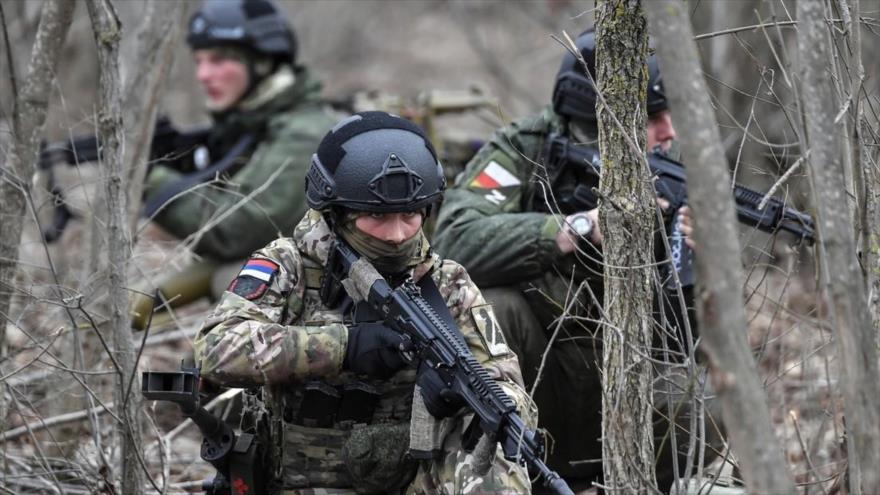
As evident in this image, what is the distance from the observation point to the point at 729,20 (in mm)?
10047

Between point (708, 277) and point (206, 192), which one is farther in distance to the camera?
point (206, 192)

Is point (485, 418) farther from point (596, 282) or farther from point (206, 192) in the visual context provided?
point (206, 192)

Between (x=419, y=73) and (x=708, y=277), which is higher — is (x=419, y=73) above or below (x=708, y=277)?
above

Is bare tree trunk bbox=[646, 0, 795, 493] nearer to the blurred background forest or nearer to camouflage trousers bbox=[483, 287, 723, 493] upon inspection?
the blurred background forest

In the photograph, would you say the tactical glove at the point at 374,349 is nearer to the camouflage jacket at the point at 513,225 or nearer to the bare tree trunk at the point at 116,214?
the bare tree trunk at the point at 116,214

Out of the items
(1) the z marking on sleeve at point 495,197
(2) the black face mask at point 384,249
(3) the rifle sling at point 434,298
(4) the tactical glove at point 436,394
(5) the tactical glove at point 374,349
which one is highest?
(1) the z marking on sleeve at point 495,197

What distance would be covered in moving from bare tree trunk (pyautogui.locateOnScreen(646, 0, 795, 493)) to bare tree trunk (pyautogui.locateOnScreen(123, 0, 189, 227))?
2.98m

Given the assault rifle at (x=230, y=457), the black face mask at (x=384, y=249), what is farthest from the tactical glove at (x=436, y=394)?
the assault rifle at (x=230, y=457)

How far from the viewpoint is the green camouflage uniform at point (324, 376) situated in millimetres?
3789

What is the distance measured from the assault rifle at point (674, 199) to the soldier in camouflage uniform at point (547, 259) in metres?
0.03

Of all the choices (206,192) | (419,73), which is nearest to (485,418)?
(206,192)

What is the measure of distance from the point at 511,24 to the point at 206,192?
979 centimetres

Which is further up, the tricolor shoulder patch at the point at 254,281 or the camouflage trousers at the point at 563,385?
the tricolor shoulder patch at the point at 254,281

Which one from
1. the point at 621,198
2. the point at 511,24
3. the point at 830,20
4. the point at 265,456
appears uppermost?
the point at 511,24
